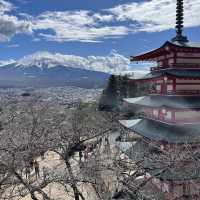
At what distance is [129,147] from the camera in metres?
18.2

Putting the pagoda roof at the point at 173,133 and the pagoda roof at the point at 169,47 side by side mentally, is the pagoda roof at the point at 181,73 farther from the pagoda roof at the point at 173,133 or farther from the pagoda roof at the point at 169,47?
the pagoda roof at the point at 173,133

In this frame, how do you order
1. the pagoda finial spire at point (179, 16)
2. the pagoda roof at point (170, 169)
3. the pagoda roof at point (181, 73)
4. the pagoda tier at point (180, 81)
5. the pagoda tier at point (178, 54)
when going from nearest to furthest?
the pagoda roof at point (170, 169), the pagoda roof at point (181, 73), the pagoda tier at point (180, 81), the pagoda tier at point (178, 54), the pagoda finial spire at point (179, 16)

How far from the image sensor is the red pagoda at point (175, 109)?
46.9 ft

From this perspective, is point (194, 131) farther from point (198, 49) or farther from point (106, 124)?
point (106, 124)

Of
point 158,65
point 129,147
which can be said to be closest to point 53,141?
point 129,147

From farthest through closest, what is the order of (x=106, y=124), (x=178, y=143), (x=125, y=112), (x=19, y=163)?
(x=125, y=112) < (x=106, y=124) < (x=178, y=143) < (x=19, y=163)

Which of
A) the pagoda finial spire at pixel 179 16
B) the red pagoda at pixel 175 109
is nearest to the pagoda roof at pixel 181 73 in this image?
the red pagoda at pixel 175 109

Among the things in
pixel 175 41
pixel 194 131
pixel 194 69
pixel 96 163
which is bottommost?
pixel 96 163

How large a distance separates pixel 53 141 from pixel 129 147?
4.27 m

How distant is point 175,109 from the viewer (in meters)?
15.0

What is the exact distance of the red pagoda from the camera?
14.3 metres

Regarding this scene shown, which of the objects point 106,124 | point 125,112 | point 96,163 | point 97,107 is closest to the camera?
point 96,163

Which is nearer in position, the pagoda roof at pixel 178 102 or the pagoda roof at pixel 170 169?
the pagoda roof at pixel 170 169

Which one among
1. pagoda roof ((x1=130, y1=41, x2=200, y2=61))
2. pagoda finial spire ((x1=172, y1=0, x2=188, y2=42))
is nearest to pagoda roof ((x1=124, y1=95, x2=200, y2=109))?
pagoda roof ((x1=130, y1=41, x2=200, y2=61))
